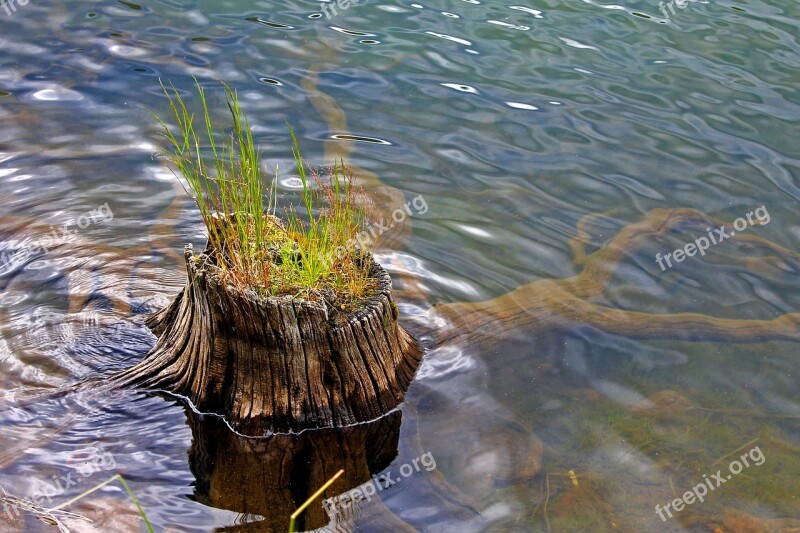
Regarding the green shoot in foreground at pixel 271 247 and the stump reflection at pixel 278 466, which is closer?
the stump reflection at pixel 278 466

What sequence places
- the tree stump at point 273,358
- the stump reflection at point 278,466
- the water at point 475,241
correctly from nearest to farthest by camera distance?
the stump reflection at point 278,466, the tree stump at point 273,358, the water at point 475,241

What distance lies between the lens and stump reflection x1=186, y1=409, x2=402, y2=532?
3.72m

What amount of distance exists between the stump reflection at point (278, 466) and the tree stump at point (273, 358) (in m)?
0.07

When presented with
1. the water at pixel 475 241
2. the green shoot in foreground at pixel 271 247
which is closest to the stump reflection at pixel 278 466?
the water at pixel 475 241

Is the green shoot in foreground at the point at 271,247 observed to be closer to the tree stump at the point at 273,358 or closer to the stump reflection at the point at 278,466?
the tree stump at the point at 273,358

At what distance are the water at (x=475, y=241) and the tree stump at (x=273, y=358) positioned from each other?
157 mm

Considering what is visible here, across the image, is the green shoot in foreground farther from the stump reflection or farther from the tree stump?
the stump reflection

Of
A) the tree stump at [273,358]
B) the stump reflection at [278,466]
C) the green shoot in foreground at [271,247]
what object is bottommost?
the stump reflection at [278,466]

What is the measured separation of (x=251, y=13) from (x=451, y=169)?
13.2 ft

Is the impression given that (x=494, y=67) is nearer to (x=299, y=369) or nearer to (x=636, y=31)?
(x=636, y=31)

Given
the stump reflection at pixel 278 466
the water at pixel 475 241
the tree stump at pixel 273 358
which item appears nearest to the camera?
the stump reflection at pixel 278 466

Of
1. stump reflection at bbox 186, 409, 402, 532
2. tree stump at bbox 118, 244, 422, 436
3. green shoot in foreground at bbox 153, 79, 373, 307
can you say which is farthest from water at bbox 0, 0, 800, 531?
green shoot in foreground at bbox 153, 79, 373, 307

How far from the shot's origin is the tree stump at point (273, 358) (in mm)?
3836

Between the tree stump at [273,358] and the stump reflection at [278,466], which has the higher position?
the tree stump at [273,358]
